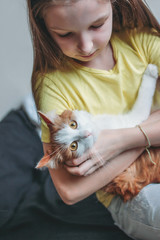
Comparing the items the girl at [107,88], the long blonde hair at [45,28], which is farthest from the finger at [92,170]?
the long blonde hair at [45,28]

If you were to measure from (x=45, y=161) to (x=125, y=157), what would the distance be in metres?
0.34

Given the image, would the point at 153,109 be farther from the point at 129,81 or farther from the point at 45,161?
the point at 45,161

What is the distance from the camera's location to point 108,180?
102 centimetres

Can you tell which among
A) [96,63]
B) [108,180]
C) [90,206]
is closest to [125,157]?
[108,180]

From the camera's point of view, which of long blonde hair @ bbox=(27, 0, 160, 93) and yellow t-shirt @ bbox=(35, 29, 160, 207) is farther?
yellow t-shirt @ bbox=(35, 29, 160, 207)

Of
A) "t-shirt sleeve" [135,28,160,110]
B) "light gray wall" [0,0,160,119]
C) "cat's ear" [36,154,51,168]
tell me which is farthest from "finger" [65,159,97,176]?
"light gray wall" [0,0,160,119]

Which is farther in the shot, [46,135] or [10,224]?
[10,224]

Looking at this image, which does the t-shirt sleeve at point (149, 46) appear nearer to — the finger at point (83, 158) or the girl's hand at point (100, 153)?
the girl's hand at point (100, 153)

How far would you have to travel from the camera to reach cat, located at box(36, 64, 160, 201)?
0.90 meters

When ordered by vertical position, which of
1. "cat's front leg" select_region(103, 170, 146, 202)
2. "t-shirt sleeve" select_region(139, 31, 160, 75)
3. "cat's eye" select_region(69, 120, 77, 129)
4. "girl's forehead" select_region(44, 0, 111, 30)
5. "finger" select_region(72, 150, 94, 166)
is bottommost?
"cat's front leg" select_region(103, 170, 146, 202)

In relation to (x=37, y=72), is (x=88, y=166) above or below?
below

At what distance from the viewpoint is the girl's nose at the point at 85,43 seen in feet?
2.81

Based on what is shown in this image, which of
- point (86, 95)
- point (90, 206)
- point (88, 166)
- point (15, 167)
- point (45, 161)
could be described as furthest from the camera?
point (15, 167)

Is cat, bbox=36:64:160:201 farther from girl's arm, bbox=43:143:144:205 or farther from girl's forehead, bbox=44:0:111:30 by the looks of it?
girl's forehead, bbox=44:0:111:30
